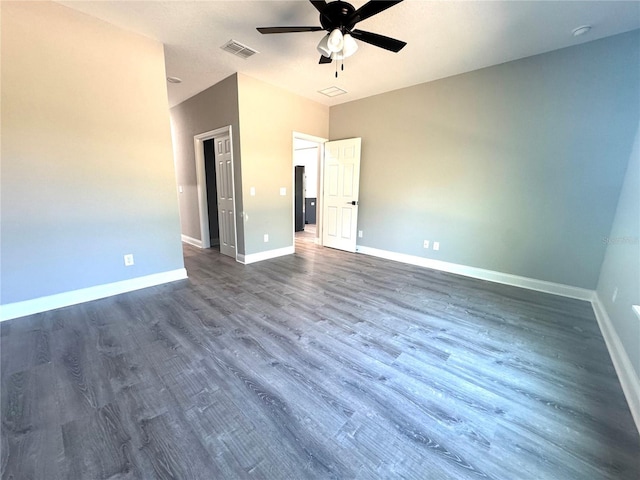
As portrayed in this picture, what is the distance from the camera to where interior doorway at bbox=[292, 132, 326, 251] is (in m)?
5.27

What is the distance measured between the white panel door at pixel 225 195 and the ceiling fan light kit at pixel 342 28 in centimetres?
245

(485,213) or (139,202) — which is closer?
(139,202)

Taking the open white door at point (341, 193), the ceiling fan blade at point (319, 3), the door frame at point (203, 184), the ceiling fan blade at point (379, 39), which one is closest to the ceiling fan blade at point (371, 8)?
the ceiling fan blade at point (379, 39)

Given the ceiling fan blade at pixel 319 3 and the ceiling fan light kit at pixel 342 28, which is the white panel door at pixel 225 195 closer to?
the ceiling fan light kit at pixel 342 28

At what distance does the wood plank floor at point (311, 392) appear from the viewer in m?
1.19

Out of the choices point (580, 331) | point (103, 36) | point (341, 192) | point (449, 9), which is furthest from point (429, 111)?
point (103, 36)

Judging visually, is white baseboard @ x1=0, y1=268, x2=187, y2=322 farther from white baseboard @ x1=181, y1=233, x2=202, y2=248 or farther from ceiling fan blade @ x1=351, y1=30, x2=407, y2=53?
ceiling fan blade @ x1=351, y1=30, x2=407, y2=53

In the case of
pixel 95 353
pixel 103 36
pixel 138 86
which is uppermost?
pixel 103 36

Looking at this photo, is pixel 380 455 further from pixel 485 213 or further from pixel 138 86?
pixel 138 86

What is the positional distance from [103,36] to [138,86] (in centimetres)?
47

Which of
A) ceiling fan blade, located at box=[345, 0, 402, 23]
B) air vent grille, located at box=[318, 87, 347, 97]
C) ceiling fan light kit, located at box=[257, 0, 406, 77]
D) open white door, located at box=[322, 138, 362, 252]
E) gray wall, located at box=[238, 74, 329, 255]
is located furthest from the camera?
open white door, located at box=[322, 138, 362, 252]

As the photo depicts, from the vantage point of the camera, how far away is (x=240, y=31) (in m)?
2.65

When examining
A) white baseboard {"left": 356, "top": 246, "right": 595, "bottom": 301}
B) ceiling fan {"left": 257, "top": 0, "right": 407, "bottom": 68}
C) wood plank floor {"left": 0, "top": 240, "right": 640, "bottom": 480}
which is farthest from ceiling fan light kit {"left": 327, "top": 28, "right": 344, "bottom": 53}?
white baseboard {"left": 356, "top": 246, "right": 595, "bottom": 301}

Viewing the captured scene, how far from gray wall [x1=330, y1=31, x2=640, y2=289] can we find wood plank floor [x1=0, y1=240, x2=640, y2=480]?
33.8 inches
